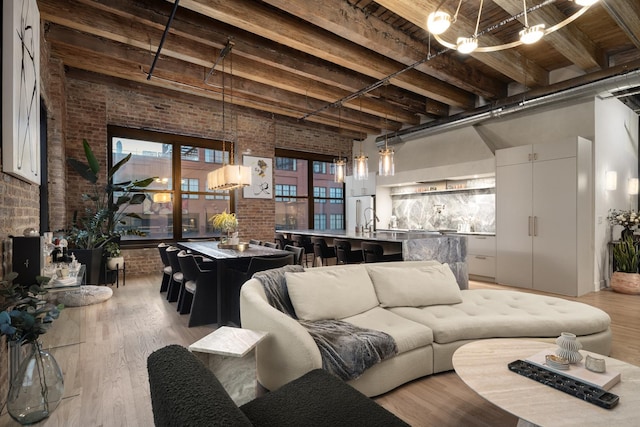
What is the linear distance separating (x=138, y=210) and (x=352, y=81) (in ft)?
16.4

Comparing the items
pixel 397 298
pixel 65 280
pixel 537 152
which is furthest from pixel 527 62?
pixel 65 280

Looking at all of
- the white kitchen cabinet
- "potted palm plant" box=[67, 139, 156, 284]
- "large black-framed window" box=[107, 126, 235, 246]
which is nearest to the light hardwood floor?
"potted palm plant" box=[67, 139, 156, 284]

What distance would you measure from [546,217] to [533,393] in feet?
15.0

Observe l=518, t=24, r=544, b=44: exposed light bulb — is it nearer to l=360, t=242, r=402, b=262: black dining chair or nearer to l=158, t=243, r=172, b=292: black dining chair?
l=360, t=242, r=402, b=262: black dining chair

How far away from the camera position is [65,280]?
8.73 feet

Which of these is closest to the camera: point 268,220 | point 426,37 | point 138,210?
point 426,37

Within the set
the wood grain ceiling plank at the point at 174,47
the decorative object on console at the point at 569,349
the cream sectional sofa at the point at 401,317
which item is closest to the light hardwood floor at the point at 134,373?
the cream sectional sofa at the point at 401,317

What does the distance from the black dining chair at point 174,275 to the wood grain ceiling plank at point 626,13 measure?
5.71 meters

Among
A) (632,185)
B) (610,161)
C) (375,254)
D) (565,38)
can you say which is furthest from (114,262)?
(632,185)

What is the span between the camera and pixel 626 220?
520 centimetres

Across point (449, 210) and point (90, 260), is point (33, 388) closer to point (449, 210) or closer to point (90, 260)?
point (90, 260)

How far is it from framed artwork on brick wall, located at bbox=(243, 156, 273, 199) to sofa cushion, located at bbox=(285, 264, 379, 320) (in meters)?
5.47

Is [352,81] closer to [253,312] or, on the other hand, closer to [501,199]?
[501,199]

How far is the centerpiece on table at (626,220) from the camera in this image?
5.12 metres
